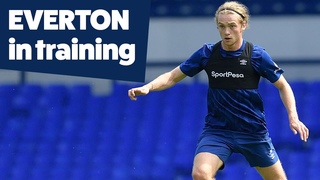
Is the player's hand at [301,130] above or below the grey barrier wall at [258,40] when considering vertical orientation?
above

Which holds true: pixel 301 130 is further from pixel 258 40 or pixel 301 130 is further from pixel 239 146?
pixel 258 40

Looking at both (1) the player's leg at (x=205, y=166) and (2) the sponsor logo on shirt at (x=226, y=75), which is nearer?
(1) the player's leg at (x=205, y=166)

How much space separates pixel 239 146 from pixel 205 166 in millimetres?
394

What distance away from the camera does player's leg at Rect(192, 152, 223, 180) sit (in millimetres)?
6176

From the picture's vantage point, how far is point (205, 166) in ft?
20.4

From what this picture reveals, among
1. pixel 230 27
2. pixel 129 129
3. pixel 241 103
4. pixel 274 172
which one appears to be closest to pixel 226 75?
pixel 241 103

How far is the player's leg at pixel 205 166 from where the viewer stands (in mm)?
6176

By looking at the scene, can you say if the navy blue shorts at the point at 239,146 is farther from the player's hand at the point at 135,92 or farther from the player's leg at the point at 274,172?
the player's hand at the point at 135,92

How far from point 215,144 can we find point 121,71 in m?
7.04

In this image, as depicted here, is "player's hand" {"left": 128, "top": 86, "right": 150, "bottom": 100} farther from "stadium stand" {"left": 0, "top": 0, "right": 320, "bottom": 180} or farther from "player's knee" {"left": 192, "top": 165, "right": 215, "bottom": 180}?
"stadium stand" {"left": 0, "top": 0, "right": 320, "bottom": 180}


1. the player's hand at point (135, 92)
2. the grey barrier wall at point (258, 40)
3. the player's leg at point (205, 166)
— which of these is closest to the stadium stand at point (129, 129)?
the grey barrier wall at point (258, 40)

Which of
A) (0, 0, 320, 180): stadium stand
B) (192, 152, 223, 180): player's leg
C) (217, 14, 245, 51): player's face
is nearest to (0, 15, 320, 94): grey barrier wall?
(0, 0, 320, 180): stadium stand

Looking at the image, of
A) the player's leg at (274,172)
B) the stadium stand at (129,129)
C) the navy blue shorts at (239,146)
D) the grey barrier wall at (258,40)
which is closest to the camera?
the navy blue shorts at (239,146)

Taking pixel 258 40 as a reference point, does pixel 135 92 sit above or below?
above
